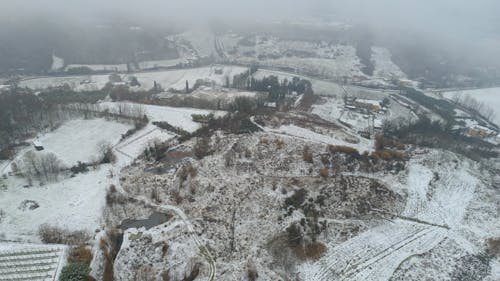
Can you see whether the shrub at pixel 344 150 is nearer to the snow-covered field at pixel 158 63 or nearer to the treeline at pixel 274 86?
the treeline at pixel 274 86

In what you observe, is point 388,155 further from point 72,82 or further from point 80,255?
point 72,82

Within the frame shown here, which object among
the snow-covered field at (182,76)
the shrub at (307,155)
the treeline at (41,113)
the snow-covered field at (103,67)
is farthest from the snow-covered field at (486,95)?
the snow-covered field at (103,67)

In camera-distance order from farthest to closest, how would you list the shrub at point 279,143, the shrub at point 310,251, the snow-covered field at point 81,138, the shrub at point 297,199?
the snow-covered field at point 81,138 → the shrub at point 279,143 → the shrub at point 297,199 → the shrub at point 310,251

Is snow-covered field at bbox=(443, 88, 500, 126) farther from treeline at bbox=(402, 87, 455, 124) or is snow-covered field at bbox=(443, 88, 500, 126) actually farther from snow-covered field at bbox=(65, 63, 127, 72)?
snow-covered field at bbox=(65, 63, 127, 72)

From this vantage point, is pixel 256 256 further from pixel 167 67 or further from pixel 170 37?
pixel 170 37

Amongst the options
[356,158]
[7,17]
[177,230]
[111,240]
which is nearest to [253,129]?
[356,158]
